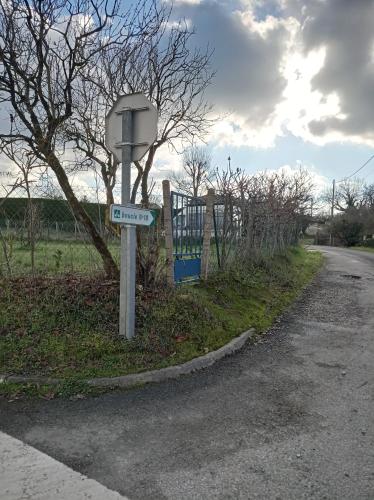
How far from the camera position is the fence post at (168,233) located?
6.23m

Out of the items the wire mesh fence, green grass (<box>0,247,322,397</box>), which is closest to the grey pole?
green grass (<box>0,247,322,397</box>)

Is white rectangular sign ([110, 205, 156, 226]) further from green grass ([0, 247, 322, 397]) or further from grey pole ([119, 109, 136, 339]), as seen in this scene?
green grass ([0, 247, 322, 397])

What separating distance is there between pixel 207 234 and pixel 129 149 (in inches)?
130

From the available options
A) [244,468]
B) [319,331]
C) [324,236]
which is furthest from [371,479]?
[324,236]

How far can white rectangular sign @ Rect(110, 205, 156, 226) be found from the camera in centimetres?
421

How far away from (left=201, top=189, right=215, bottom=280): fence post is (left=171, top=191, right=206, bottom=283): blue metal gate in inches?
3.6

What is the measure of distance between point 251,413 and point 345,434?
2.56 ft

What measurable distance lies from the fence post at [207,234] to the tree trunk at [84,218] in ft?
6.79

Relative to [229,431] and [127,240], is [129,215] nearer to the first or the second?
[127,240]

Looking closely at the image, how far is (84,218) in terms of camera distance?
578 cm

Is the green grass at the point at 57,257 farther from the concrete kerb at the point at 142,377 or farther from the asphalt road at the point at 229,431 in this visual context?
the asphalt road at the point at 229,431

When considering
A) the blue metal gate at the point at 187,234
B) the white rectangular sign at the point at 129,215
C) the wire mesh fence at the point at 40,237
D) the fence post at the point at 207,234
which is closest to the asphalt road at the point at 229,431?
the white rectangular sign at the point at 129,215

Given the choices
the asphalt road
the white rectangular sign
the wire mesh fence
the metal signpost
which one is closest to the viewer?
the asphalt road

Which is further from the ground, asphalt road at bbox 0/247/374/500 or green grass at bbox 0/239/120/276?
green grass at bbox 0/239/120/276
